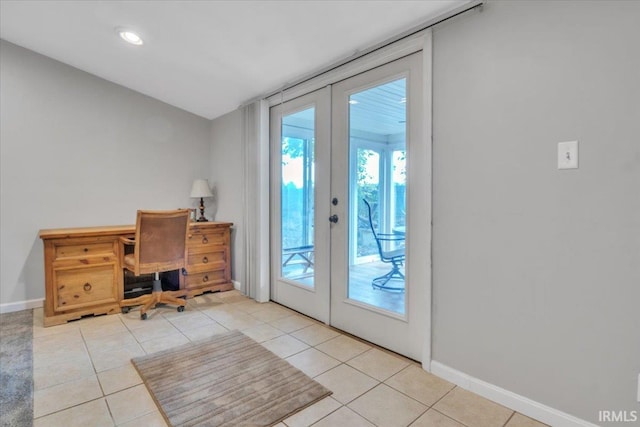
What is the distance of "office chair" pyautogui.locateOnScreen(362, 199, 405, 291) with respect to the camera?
92.0 inches

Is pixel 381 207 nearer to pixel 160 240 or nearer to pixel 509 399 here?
pixel 509 399

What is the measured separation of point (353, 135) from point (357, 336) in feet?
5.26

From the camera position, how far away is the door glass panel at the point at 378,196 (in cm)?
231

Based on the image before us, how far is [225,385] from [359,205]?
60.9 inches

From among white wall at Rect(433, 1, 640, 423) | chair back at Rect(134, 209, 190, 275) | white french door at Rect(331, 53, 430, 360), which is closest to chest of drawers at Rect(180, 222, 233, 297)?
chair back at Rect(134, 209, 190, 275)

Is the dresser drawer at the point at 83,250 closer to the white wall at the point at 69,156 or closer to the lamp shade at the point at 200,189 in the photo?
the white wall at the point at 69,156

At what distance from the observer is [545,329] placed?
1585 millimetres

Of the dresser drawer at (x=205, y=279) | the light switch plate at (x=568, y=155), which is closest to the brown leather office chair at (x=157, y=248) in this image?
the dresser drawer at (x=205, y=279)

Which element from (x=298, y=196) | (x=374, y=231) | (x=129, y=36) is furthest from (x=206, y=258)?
(x=129, y=36)

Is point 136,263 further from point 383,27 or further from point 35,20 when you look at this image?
point 383,27

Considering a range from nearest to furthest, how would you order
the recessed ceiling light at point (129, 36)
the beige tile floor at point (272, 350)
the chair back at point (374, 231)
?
1. the beige tile floor at point (272, 350)
2. the chair back at point (374, 231)
3. the recessed ceiling light at point (129, 36)

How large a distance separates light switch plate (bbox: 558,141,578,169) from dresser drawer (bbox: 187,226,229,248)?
3.29 meters

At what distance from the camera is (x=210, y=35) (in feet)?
8.07

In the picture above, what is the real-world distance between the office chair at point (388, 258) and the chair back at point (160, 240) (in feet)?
5.92
